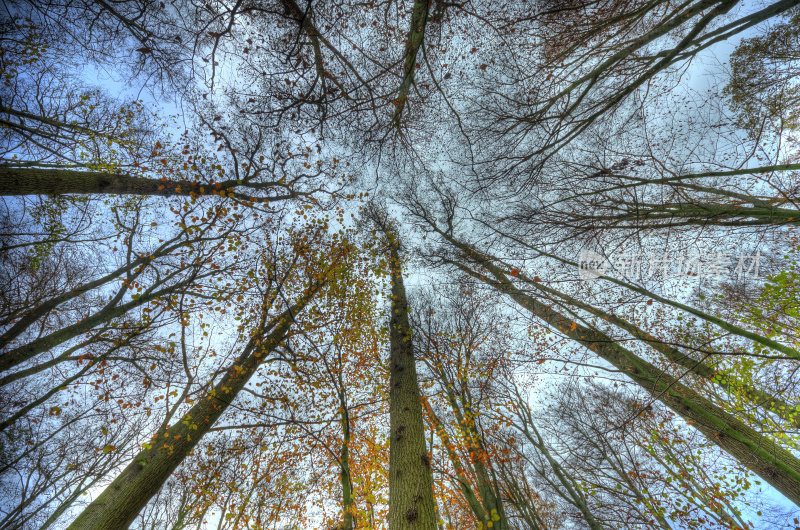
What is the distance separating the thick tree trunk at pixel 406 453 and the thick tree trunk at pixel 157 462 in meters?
2.48

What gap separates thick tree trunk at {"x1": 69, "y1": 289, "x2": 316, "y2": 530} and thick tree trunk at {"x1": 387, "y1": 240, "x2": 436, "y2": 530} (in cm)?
248

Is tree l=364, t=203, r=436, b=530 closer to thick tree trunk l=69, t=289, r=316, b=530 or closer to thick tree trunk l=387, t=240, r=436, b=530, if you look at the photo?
thick tree trunk l=387, t=240, r=436, b=530

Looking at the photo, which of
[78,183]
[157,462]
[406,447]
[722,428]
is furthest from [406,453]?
[78,183]

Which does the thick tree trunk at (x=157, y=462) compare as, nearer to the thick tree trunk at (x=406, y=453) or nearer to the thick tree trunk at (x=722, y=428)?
the thick tree trunk at (x=406, y=453)

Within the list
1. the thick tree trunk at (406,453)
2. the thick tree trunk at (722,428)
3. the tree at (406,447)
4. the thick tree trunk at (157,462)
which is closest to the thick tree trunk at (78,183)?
the thick tree trunk at (157,462)

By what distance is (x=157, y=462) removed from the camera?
380 cm

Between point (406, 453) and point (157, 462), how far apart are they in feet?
A: 12.6

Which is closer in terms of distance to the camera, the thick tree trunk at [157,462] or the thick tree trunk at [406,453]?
the thick tree trunk at [406,453]

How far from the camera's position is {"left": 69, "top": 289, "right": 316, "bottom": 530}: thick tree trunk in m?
3.32

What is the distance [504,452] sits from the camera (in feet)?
19.8

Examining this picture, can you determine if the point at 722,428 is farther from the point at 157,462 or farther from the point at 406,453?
the point at 157,462

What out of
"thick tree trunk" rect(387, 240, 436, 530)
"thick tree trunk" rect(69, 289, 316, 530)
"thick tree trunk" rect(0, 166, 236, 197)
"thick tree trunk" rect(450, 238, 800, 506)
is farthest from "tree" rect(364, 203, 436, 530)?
"thick tree trunk" rect(0, 166, 236, 197)

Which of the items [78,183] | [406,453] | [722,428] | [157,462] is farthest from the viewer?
[78,183]

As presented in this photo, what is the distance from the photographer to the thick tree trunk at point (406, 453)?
2908 millimetres
